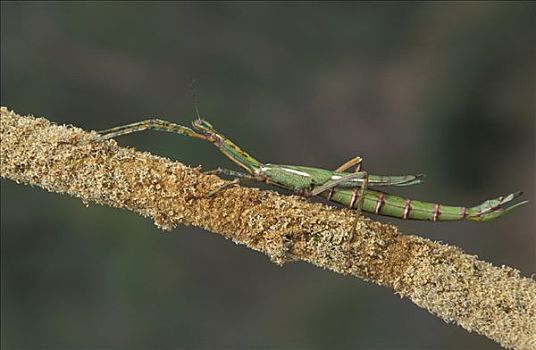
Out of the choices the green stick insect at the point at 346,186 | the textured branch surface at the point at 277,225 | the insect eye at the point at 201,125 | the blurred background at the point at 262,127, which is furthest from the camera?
the blurred background at the point at 262,127

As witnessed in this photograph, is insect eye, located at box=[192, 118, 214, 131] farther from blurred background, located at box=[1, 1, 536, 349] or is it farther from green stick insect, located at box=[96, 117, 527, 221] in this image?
blurred background, located at box=[1, 1, 536, 349]

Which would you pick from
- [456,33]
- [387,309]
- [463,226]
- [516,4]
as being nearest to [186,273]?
[387,309]

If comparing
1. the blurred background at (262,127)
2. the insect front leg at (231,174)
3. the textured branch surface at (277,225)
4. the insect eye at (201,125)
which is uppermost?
the blurred background at (262,127)

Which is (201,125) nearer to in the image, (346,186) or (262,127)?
(346,186)

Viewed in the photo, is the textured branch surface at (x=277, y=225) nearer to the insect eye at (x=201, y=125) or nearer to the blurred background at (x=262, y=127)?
the insect eye at (x=201, y=125)

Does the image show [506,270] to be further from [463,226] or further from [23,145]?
[463,226]

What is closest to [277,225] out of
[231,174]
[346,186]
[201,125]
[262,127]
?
[231,174]

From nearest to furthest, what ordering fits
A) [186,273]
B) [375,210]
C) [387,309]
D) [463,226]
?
1. [375,210]
2. [186,273]
3. [387,309]
4. [463,226]

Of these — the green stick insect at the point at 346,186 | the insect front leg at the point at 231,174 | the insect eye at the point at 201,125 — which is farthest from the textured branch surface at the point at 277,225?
the insect eye at the point at 201,125
